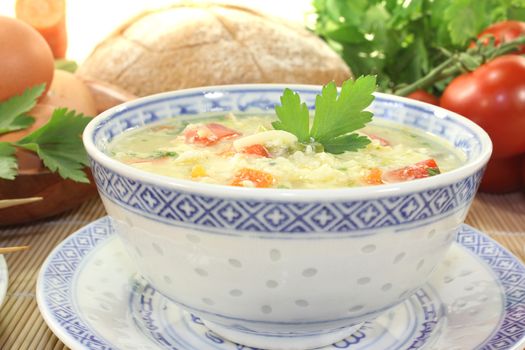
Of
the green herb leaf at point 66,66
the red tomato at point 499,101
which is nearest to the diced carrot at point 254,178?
the red tomato at point 499,101

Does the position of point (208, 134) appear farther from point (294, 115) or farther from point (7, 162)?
point (7, 162)

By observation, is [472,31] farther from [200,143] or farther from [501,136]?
[200,143]

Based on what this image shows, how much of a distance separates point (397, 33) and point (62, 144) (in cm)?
144

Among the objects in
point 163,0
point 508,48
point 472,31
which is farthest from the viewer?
point 163,0

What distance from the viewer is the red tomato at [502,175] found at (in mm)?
2227

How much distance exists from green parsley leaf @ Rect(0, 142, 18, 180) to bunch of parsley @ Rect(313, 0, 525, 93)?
131 centimetres

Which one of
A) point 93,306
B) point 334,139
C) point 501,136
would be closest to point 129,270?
point 93,306

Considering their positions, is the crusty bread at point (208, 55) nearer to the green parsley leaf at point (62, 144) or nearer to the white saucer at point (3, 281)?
the green parsley leaf at point (62, 144)

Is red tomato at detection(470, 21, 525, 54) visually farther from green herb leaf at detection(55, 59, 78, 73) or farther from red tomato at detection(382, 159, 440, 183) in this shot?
green herb leaf at detection(55, 59, 78, 73)

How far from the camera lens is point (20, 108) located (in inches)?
71.7

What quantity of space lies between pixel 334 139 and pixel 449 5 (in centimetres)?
137

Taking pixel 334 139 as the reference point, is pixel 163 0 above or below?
below

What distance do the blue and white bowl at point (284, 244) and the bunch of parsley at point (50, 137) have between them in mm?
533

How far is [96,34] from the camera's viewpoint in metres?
4.03
